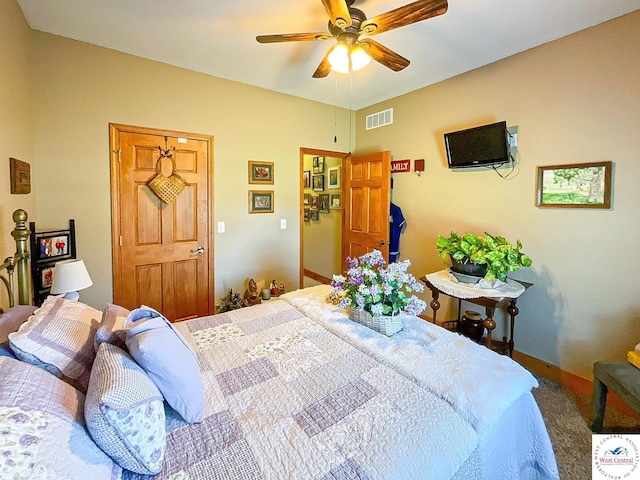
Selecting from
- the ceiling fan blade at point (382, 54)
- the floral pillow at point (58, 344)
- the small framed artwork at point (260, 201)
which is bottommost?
the floral pillow at point (58, 344)

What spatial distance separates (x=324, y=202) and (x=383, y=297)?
11.4 feet

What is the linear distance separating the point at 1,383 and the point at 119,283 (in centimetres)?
223

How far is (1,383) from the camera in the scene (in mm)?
788

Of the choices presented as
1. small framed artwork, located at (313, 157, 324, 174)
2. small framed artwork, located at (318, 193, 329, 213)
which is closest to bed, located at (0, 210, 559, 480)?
small framed artwork, located at (318, 193, 329, 213)

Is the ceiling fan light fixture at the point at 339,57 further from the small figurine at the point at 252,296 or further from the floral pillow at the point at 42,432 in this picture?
the small figurine at the point at 252,296

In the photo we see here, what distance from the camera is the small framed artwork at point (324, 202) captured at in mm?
5030

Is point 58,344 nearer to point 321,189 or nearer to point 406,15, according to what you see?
point 406,15

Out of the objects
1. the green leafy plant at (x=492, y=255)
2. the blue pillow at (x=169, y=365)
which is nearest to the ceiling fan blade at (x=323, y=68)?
the green leafy plant at (x=492, y=255)

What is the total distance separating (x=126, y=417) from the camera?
0.84 m

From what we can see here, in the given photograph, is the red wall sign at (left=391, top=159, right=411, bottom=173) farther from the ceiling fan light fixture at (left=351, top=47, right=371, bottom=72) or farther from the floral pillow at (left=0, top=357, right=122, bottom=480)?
the floral pillow at (left=0, top=357, right=122, bottom=480)

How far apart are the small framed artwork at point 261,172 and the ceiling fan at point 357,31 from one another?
1412 millimetres
